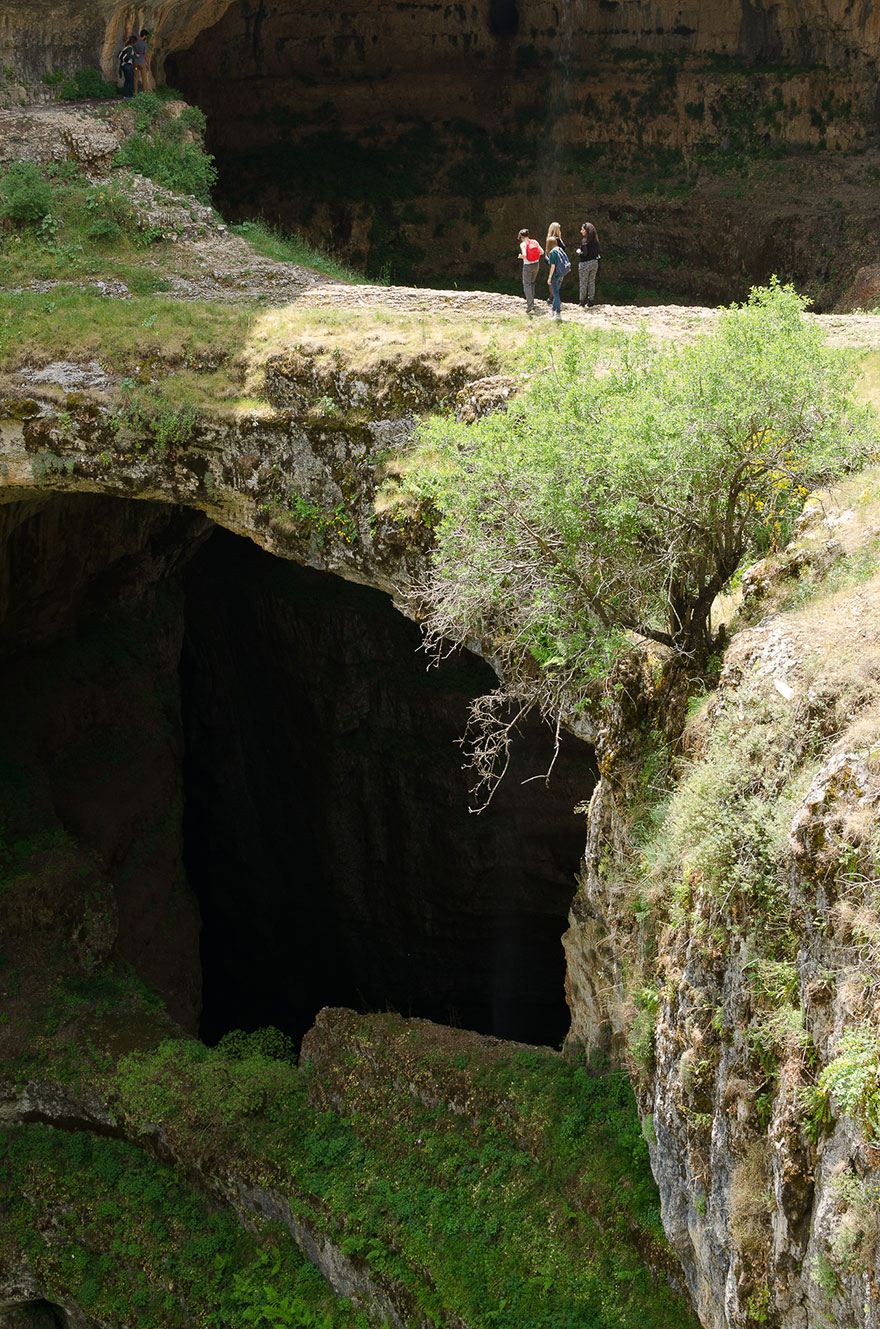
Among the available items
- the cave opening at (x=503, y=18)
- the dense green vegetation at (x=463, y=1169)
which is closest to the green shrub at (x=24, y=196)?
the dense green vegetation at (x=463, y=1169)

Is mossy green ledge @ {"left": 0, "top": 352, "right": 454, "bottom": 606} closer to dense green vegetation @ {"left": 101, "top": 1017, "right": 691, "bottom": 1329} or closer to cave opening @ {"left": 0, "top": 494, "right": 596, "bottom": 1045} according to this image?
dense green vegetation @ {"left": 101, "top": 1017, "right": 691, "bottom": 1329}

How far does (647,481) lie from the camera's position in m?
8.92

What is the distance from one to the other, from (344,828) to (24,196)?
43.7 feet

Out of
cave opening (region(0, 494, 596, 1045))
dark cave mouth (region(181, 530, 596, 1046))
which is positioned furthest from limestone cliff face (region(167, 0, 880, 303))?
dark cave mouth (region(181, 530, 596, 1046))

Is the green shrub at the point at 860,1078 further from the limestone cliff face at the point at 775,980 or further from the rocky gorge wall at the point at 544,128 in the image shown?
the rocky gorge wall at the point at 544,128

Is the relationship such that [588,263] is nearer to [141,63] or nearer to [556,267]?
[556,267]

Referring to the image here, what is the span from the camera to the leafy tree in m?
8.80

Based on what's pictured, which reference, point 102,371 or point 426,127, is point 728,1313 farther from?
point 426,127

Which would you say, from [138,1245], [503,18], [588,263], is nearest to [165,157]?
[588,263]

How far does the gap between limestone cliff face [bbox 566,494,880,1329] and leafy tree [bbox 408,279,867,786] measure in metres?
0.74

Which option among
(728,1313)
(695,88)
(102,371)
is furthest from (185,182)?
(728,1313)

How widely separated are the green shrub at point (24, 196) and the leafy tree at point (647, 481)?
10868 millimetres

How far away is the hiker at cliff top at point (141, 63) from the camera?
20.3 metres

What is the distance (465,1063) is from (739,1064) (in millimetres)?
7315
